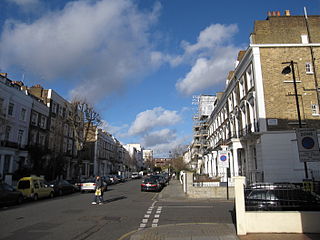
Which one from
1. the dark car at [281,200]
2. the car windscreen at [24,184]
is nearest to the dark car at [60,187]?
the car windscreen at [24,184]

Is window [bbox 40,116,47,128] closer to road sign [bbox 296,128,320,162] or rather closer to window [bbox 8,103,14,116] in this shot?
window [bbox 8,103,14,116]

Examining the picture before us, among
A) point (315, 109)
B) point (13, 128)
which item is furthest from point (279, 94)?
point (13, 128)

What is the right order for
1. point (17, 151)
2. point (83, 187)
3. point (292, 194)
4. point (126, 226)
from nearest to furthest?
point (292, 194)
point (126, 226)
point (83, 187)
point (17, 151)

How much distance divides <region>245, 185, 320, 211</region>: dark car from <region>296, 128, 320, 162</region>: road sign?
1.30 m

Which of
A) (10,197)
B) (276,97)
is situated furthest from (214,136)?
(10,197)

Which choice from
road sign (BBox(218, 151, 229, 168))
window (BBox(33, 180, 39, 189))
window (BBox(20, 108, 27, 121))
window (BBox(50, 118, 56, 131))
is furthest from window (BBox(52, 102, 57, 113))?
road sign (BBox(218, 151, 229, 168))

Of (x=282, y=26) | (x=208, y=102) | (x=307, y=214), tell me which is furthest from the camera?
(x=208, y=102)

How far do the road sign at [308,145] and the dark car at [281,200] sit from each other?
1298mm

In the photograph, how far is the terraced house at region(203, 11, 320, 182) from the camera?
71.3ft

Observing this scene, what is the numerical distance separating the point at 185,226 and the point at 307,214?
3904 mm

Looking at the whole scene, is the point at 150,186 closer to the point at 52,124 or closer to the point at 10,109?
the point at 10,109

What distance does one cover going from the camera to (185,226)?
925 centimetres

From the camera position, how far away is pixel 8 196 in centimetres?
1630

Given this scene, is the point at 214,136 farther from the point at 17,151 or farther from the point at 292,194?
the point at 292,194
